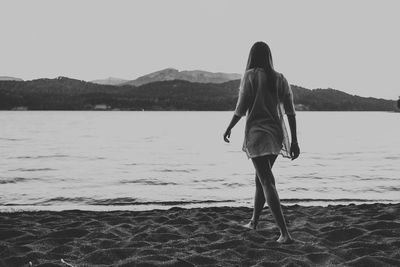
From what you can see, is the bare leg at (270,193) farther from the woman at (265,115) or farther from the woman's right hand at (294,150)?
the woman's right hand at (294,150)

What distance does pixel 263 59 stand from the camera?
198 inches

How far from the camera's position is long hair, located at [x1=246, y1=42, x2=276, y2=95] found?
5016mm

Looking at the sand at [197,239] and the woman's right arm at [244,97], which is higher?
the woman's right arm at [244,97]

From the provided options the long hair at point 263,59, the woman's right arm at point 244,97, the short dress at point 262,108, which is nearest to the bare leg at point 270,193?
the short dress at point 262,108

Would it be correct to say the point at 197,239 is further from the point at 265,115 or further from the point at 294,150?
the point at 265,115

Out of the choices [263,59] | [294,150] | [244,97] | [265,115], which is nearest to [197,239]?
[294,150]

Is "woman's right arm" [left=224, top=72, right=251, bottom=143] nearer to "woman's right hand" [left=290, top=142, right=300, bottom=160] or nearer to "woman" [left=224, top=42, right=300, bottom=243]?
"woman" [left=224, top=42, right=300, bottom=243]

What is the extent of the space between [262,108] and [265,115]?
0.31 ft

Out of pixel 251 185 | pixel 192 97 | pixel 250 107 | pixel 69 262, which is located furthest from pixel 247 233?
pixel 192 97

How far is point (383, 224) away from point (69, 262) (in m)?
4.24

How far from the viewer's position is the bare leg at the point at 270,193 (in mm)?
4906

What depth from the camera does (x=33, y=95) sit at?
161 metres

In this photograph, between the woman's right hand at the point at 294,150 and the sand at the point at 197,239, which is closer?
the sand at the point at 197,239

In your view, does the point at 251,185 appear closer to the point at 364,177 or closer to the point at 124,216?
the point at 364,177
